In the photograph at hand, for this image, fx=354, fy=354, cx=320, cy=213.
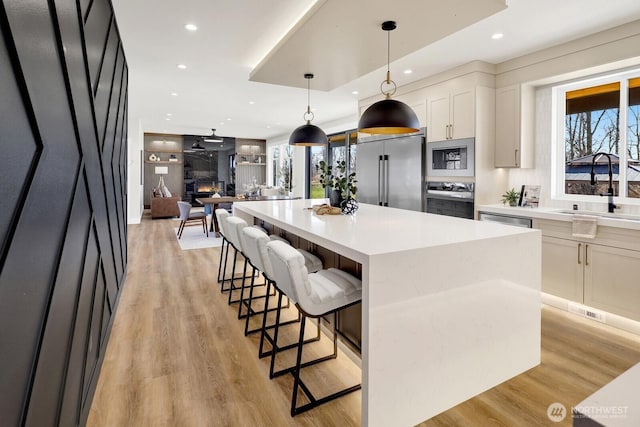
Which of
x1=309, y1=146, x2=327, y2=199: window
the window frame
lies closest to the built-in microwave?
the window frame

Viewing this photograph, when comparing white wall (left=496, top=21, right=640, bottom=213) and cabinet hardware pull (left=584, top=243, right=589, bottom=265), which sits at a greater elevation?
white wall (left=496, top=21, right=640, bottom=213)

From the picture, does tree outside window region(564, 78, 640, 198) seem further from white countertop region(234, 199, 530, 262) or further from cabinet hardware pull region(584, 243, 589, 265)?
white countertop region(234, 199, 530, 262)

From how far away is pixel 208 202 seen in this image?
23.6 feet

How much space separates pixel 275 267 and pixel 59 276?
961 mm

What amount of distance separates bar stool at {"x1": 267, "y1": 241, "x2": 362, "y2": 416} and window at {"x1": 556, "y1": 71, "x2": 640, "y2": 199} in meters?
3.00

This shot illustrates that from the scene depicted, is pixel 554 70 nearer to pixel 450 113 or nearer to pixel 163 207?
pixel 450 113

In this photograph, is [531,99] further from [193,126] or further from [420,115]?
[193,126]

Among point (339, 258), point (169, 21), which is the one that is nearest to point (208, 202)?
point (169, 21)

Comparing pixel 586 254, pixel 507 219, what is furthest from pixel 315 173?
pixel 586 254

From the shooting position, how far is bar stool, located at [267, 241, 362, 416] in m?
1.76

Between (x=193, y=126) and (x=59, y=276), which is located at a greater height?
A: (x=193, y=126)

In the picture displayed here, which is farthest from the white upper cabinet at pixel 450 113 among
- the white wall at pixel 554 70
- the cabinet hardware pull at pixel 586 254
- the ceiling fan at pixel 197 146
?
the ceiling fan at pixel 197 146

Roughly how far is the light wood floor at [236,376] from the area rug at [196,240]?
2766 millimetres

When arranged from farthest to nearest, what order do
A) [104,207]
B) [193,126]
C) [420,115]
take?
[193,126]
[420,115]
[104,207]
